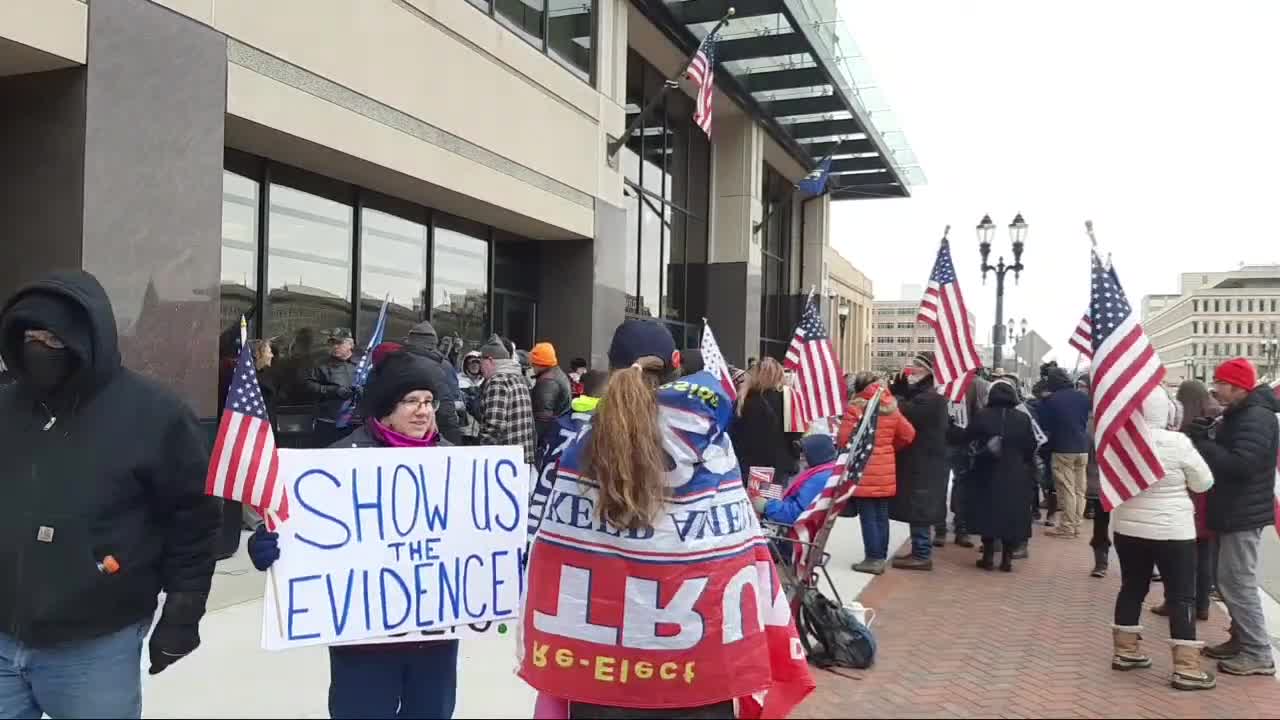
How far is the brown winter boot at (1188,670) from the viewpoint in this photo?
17.5 ft

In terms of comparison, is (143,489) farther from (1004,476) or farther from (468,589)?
(1004,476)

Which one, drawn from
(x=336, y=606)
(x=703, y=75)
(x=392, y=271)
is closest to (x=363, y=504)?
(x=336, y=606)

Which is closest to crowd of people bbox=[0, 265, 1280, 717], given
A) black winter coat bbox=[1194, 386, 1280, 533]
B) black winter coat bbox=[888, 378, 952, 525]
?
black winter coat bbox=[1194, 386, 1280, 533]

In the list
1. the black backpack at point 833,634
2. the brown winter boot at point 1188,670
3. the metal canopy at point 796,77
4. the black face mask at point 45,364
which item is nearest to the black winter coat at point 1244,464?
the brown winter boot at point 1188,670

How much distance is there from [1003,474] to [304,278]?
772 centimetres

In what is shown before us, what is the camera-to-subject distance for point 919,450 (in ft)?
27.4

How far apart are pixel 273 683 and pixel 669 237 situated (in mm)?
17097

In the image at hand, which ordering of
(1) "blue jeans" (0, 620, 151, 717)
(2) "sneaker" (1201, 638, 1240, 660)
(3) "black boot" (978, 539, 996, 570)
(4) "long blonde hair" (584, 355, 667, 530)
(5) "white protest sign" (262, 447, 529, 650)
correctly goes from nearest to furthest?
(4) "long blonde hair" (584, 355, 667, 530) → (1) "blue jeans" (0, 620, 151, 717) → (5) "white protest sign" (262, 447, 529, 650) → (2) "sneaker" (1201, 638, 1240, 660) → (3) "black boot" (978, 539, 996, 570)

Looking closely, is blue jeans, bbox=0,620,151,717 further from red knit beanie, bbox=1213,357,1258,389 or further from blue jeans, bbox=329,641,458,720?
red knit beanie, bbox=1213,357,1258,389

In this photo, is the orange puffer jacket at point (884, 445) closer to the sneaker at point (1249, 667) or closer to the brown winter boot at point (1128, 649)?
the brown winter boot at point (1128, 649)

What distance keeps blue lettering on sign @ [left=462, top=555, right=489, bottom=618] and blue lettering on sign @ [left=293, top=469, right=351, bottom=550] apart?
42cm

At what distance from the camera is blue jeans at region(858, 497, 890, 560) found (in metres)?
8.24

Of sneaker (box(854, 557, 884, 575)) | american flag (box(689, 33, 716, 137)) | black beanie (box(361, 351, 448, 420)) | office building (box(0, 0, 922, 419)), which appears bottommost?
sneaker (box(854, 557, 884, 575))

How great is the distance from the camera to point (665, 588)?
2477mm
